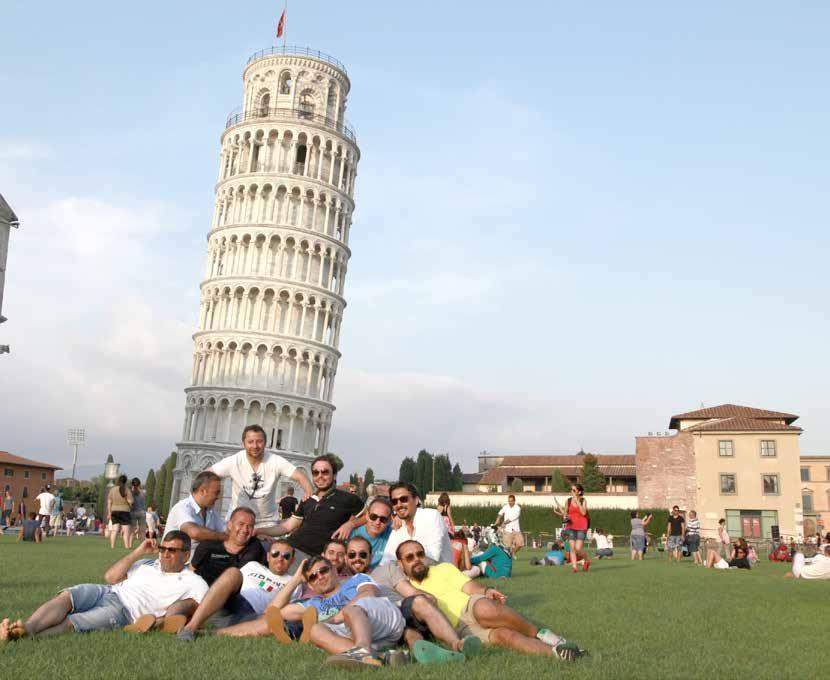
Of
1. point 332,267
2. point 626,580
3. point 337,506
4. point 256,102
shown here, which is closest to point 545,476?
point 332,267

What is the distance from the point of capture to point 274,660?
595cm

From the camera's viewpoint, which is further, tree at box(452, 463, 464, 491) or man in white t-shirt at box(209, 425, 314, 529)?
tree at box(452, 463, 464, 491)

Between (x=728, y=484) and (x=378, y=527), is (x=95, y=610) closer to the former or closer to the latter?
(x=378, y=527)

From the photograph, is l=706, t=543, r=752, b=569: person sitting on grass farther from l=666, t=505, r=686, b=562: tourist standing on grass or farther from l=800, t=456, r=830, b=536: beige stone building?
l=800, t=456, r=830, b=536: beige stone building

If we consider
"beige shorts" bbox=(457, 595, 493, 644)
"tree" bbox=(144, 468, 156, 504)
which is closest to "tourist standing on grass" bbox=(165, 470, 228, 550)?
"beige shorts" bbox=(457, 595, 493, 644)

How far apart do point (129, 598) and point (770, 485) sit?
5828 cm

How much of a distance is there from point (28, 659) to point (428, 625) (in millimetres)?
3021

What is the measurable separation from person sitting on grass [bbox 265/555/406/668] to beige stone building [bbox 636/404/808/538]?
182 feet

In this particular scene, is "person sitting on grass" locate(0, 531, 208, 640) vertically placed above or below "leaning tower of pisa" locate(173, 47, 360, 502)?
below

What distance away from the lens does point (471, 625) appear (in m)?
6.84

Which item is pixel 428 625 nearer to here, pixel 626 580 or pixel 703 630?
pixel 703 630

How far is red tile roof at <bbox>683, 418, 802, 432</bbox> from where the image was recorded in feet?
192

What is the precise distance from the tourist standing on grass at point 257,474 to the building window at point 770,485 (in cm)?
5515

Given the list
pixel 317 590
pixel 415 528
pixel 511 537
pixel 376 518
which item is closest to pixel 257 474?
pixel 376 518
